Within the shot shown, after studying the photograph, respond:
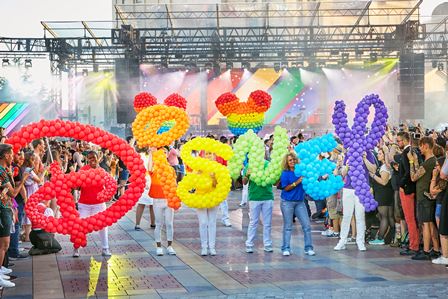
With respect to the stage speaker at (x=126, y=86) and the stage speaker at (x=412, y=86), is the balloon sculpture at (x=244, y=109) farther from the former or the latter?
the stage speaker at (x=412, y=86)

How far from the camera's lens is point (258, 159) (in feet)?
48.6

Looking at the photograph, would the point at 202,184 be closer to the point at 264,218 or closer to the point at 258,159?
the point at 258,159

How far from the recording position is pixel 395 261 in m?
13.6

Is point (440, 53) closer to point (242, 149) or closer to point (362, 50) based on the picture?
point (362, 50)

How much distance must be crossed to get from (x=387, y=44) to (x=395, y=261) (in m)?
27.5

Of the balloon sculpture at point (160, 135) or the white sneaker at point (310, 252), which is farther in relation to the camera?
the balloon sculpture at point (160, 135)

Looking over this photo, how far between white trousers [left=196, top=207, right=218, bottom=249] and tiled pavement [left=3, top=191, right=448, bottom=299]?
354 mm

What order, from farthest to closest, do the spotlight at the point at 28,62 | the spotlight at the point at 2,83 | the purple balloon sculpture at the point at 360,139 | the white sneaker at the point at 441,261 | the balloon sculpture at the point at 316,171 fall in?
the spotlight at the point at 2,83, the spotlight at the point at 28,62, the purple balloon sculpture at the point at 360,139, the balloon sculpture at the point at 316,171, the white sneaker at the point at 441,261

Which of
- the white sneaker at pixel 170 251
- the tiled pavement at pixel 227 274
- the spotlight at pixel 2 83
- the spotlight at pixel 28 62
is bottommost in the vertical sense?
the tiled pavement at pixel 227 274

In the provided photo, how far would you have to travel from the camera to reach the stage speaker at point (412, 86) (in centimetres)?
3772

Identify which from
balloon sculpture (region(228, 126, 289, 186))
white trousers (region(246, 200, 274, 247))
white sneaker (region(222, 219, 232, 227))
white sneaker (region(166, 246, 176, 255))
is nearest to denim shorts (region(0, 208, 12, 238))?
white sneaker (region(166, 246, 176, 255))

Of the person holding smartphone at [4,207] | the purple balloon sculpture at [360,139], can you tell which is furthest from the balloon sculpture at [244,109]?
the person holding smartphone at [4,207]

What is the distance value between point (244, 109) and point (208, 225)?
8343 mm

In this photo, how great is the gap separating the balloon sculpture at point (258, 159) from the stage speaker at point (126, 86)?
23.4 metres
